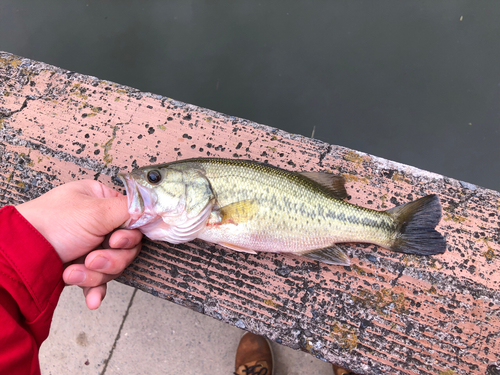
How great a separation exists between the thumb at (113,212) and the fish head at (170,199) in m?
0.05

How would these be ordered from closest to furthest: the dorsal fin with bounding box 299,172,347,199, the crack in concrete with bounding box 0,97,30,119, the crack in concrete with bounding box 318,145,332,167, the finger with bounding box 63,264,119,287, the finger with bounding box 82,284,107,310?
the finger with bounding box 63,264,119,287
the finger with bounding box 82,284,107,310
the dorsal fin with bounding box 299,172,347,199
the crack in concrete with bounding box 318,145,332,167
the crack in concrete with bounding box 0,97,30,119

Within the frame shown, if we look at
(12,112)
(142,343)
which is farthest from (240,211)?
(12,112)

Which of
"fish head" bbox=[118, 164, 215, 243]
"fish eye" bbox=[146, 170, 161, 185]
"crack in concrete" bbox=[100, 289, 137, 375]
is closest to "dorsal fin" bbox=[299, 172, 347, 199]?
"fish head" bbox=[118, 164, 215, 243]

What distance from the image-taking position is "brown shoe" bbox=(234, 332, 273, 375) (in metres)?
2.89

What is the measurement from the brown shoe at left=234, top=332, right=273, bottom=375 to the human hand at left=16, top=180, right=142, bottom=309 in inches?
68.5

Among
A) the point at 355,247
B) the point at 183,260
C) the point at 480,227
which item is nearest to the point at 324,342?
the point at 355,247

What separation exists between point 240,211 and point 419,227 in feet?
4.38

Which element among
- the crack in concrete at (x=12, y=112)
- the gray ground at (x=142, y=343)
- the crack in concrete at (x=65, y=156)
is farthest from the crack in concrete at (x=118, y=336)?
the crack in concrete at (x=12, y=112)

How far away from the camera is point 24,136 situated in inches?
103

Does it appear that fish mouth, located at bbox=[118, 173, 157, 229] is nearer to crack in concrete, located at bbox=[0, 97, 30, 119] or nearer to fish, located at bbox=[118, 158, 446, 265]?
fish, located at bbox=[118, 158, 446, 265]

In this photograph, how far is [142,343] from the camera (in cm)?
303

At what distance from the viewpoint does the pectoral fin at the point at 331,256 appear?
2.05 m

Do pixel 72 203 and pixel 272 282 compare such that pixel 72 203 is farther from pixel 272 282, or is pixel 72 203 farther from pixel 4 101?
pixel 4 101

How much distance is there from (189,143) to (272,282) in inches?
55.5
